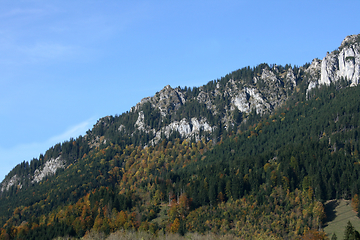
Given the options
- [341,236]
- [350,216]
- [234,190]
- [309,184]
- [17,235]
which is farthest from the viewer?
[17,235]

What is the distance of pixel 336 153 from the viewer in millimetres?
189500

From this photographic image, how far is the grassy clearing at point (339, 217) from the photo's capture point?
13812cm

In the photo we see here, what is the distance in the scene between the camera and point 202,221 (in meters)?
170

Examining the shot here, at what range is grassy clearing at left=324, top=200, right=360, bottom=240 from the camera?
138 metres

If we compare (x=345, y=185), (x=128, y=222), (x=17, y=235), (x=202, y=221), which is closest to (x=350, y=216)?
(x=345, y=185)

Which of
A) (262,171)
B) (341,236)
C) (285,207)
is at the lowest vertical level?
(341,236)

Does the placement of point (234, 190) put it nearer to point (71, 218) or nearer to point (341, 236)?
point (341, 236)

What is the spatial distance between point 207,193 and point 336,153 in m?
70.7

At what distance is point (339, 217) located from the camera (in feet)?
483

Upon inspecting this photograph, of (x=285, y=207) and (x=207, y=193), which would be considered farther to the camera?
(x=207, y=193)

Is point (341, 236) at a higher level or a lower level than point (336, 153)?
lower

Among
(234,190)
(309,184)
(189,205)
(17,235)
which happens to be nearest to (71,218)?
(17,235)

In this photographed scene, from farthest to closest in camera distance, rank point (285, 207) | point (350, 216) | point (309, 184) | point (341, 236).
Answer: point (309, 184), point (285, 207), point (350, 216), point (341, 236)

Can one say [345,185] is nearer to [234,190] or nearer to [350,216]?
[350,216]
